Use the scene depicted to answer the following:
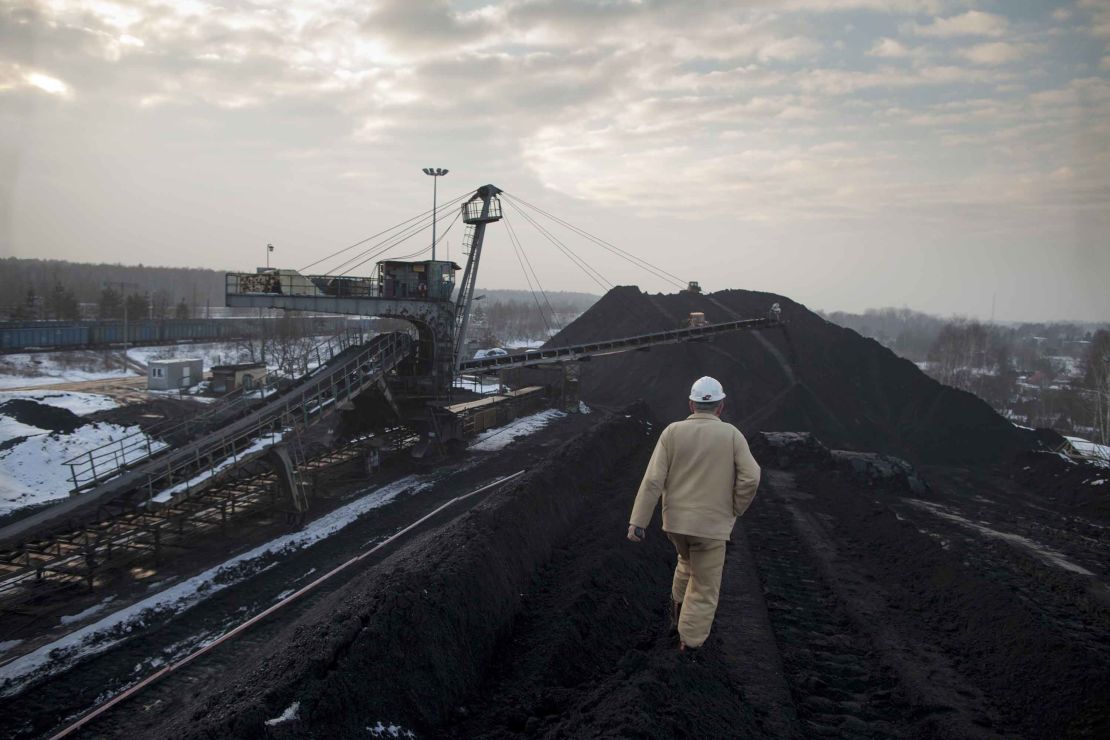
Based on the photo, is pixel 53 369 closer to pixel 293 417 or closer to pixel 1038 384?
pixel 293 417

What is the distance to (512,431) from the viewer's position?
85.0 feet

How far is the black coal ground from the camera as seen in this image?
16.7ft

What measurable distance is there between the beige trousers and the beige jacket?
0.17 metres

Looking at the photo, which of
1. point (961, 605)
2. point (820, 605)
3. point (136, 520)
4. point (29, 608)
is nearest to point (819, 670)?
point (820, 605)

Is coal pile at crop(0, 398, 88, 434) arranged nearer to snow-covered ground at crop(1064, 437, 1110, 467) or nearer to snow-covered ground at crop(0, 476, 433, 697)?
snow-covered ground at crop(0, 476, 433, 697)

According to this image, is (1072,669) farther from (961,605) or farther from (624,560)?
(624,560)

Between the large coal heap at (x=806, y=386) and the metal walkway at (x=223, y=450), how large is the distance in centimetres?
1646

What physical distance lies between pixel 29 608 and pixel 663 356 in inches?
1193

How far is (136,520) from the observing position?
11773 mm

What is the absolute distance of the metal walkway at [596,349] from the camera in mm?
22484

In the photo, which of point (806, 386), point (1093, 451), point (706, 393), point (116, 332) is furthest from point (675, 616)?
point (116, 332)

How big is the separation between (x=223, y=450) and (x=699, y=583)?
1194 centimetres

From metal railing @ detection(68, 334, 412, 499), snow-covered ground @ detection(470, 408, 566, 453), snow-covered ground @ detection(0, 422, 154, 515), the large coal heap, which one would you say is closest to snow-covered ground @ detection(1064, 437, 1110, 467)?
the large coal heap

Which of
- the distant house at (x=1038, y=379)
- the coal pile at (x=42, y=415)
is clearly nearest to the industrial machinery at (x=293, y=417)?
the coal pile at (x=42, y=415)
